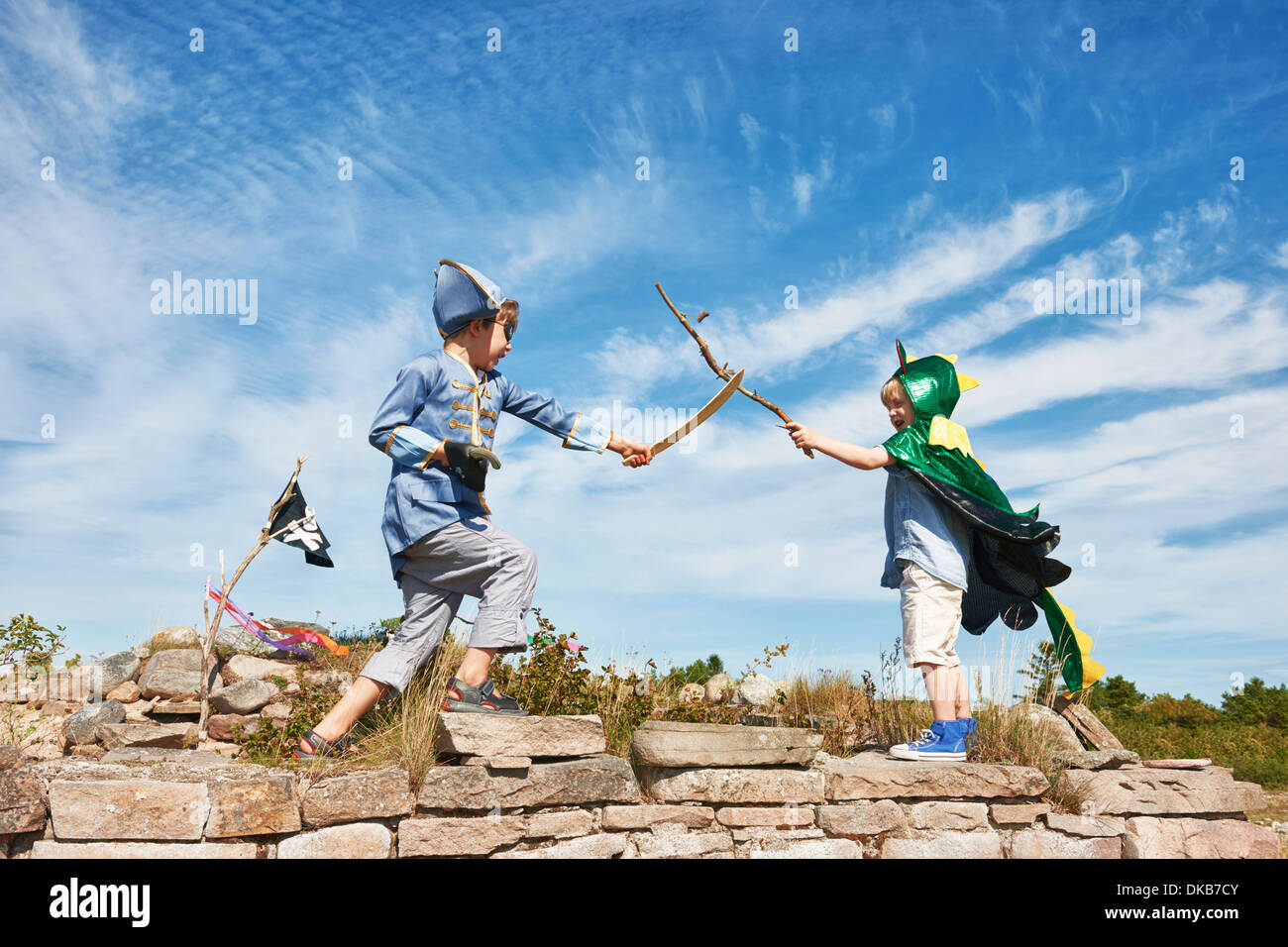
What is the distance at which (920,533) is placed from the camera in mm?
5027

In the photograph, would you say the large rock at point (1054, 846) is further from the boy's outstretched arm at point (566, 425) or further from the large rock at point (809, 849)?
the boy's outstretched arm at point (566, 425)

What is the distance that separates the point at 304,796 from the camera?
3.97 m

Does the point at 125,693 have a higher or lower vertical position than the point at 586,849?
higher

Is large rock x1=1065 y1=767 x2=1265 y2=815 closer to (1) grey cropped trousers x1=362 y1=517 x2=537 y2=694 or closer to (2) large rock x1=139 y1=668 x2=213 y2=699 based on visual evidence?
(1) grey cropped trousers x1=362 y1=517 x2=537 y2=694

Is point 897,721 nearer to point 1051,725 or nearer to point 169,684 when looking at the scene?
point 1051,725

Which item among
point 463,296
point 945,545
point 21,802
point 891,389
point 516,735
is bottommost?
point 21,802

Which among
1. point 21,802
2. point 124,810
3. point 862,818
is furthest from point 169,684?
point 862,818

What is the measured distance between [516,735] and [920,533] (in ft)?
7.91

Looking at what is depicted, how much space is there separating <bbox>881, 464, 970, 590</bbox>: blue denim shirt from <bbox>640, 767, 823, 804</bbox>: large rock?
1.26 meters

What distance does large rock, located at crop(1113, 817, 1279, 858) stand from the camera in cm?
497

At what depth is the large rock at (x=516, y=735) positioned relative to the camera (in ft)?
13.7

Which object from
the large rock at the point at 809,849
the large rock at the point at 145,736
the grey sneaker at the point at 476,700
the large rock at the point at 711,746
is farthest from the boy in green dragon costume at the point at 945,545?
the large rock at the point at 145,736
